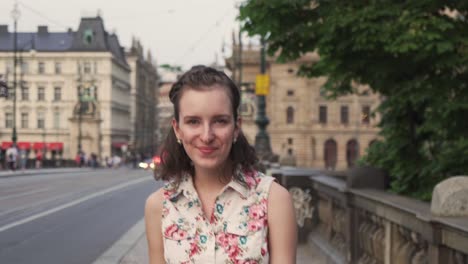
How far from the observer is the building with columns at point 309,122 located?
9094cm

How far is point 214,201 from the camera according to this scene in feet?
9.14

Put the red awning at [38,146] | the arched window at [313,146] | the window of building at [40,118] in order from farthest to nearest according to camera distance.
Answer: the arched window at [313,146], the red awning at [38,146], the window of building at [40,118]

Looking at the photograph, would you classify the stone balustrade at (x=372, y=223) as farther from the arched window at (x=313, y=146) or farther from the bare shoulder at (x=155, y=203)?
the arched window at (x=313, y=146)

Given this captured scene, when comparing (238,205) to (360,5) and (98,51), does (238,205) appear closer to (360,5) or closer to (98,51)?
(360,5)

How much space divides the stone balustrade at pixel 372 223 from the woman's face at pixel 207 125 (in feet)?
6.93

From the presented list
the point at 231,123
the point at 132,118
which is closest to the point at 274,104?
the point at 132,118

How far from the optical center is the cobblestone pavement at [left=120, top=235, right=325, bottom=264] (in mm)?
10122

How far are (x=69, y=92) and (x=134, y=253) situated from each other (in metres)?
68.6

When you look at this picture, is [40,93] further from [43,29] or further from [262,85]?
[262,85]

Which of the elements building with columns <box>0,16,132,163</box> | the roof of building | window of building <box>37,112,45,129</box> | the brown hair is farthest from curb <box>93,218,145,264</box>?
window of building <box>37,112,45,129</box>

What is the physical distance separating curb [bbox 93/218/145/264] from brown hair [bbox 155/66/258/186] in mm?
7258

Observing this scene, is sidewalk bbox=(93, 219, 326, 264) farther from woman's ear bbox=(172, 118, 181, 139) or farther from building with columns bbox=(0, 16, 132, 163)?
building with columns bbox=(0, 16, 132, 163)

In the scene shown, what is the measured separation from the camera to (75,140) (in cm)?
7988

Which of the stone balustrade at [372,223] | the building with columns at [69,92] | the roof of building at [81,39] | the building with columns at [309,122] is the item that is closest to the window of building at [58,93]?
the building with columns at [69,92]
